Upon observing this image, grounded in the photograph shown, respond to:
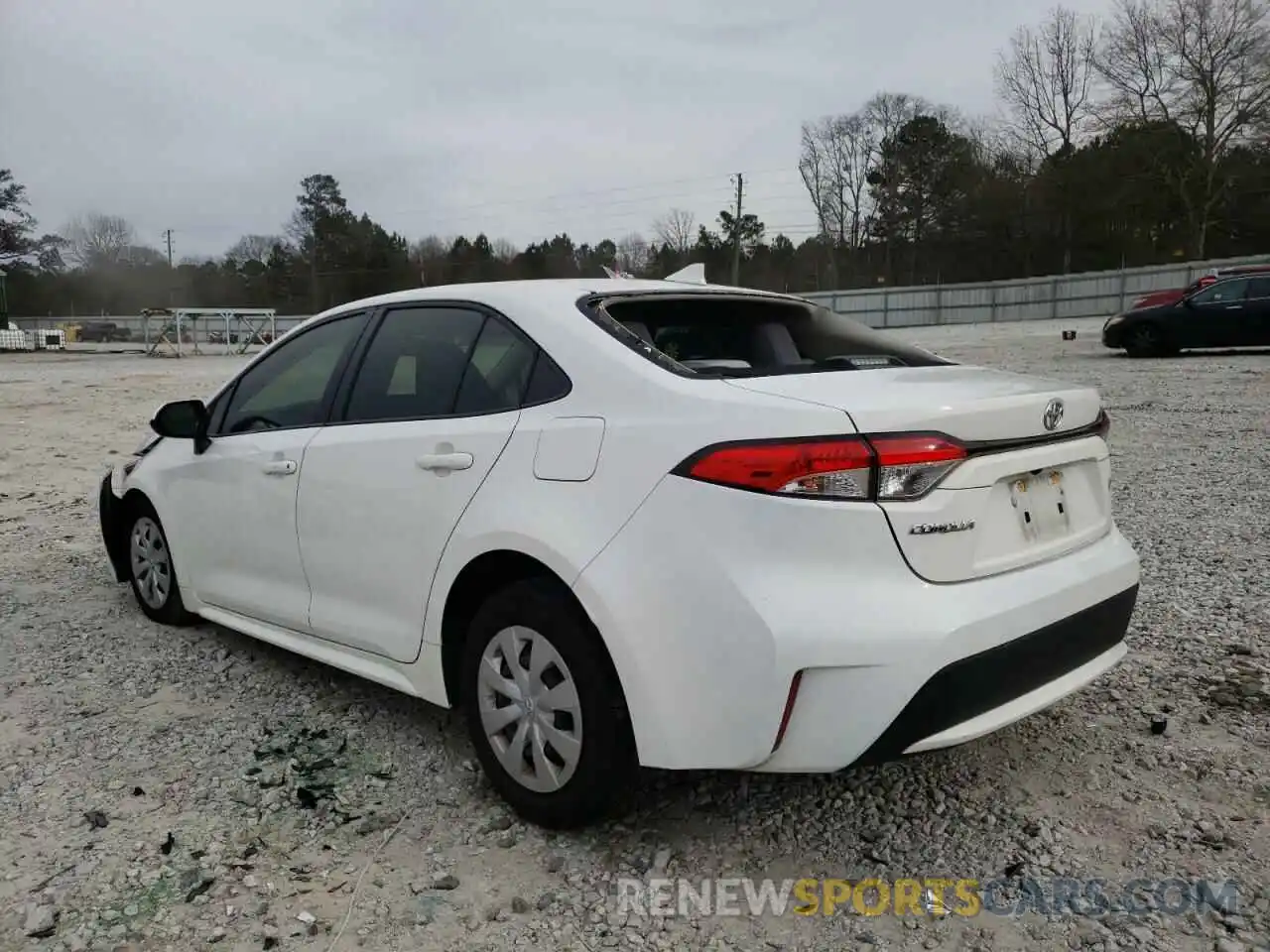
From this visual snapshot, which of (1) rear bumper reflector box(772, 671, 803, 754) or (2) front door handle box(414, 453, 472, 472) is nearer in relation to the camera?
(1) rear bumper reflector box(772, 671, 803, 754)

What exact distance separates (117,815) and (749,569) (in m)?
2.03

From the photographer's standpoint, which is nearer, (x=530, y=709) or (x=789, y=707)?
Result: (x=789, y=707)

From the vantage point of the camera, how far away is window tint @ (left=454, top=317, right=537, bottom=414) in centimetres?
272

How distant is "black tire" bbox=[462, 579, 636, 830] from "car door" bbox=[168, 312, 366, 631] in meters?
1.10

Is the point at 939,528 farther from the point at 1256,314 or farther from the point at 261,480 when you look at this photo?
the point at 1256,314

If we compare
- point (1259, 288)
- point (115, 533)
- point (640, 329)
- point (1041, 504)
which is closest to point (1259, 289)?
point (1259, 288)

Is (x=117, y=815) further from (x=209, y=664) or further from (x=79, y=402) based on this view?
(x=79, y=402)

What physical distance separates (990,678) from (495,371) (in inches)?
62.6

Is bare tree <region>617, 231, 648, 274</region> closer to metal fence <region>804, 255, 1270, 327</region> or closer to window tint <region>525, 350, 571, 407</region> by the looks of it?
metal fence <region>804, 255, 1270, 327</region>

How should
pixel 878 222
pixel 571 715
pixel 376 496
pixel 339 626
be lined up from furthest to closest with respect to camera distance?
pixel 878 222 < pixel 339 626 < pixel 376 496 < pixel 571 715

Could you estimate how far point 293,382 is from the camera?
3.74 meters

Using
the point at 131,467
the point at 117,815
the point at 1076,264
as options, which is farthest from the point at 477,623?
the point at 1076,264

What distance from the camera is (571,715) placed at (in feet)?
8.04

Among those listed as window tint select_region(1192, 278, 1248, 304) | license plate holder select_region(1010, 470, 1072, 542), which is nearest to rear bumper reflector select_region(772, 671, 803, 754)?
license plate holder select_region(1010, 470, 1072, 542)
